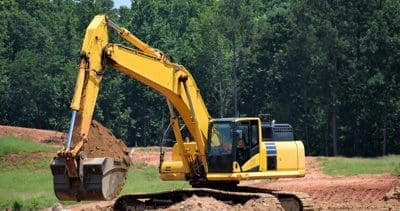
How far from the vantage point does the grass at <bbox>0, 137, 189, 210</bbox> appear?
3161 cm

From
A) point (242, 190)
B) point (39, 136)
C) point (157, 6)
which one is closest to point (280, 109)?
point (39, 136)

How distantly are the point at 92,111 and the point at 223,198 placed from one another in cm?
386

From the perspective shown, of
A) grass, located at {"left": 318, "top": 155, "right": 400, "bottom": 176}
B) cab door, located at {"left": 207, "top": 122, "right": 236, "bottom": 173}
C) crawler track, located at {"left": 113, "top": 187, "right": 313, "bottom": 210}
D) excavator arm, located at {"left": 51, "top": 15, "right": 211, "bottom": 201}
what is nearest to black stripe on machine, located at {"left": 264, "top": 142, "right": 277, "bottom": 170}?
crawler track, located at {"left": 113, "top": 187, "right": 313, "bottom": 210}

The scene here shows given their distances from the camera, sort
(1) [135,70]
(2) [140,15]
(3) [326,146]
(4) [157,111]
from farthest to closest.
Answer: (2) [140,15], (4) [157,111], (3) [326,146], (1) [135,70]

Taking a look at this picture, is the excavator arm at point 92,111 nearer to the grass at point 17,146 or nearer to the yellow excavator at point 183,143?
the yellow excavator at point 183,143

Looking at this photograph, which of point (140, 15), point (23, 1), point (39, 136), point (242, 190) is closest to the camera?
point (242, 190)

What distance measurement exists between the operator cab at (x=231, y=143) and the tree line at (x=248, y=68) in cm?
3916

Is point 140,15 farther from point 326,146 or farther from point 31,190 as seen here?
point 31,190

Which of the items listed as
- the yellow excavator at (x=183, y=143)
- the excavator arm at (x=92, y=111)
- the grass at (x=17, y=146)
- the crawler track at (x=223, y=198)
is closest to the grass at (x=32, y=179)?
the grass at (x=17, y=146)

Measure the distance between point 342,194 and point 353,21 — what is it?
1243 inches

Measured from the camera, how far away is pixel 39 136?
58.7 metres

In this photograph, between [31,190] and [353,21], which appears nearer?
[31,190]

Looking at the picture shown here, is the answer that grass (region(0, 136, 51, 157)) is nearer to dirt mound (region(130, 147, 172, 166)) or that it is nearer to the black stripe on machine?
dirt mound (region(130, 147, 172, 166))

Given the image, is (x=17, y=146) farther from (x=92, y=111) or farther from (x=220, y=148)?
(x=92, y=111)
